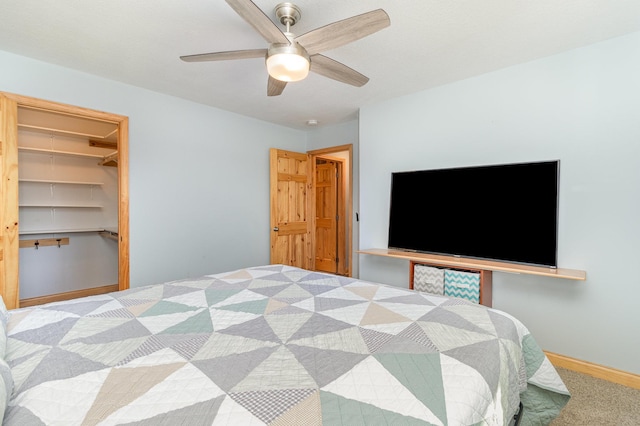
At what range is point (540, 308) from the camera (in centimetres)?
258

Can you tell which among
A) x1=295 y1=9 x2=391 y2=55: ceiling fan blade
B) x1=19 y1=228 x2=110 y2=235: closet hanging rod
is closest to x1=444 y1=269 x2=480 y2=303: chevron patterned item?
x1=295 y1=9 x2=391 y2=55: ceiling fan blade

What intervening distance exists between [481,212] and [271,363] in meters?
2.44

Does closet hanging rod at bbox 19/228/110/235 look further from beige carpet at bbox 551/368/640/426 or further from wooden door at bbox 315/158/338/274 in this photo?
beige carpet at bbox 551/368/640/426

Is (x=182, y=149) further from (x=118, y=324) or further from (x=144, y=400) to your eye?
(x=144, y=400)

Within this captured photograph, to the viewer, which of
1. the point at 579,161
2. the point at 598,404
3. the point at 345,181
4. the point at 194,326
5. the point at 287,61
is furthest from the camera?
the point at 345,181

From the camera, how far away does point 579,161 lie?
94.5 inches

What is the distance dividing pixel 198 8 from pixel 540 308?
11.4 ft

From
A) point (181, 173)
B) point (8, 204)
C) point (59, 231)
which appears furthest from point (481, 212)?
point (59, 231)

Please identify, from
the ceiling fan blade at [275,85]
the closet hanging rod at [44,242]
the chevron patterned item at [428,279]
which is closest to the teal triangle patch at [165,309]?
the ceiling fan blade at [275,85]

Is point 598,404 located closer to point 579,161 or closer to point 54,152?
point 579,161

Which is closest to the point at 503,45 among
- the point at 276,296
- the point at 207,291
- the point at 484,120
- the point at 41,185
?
the point at 484,120

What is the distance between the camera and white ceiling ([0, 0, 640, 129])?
190 cm

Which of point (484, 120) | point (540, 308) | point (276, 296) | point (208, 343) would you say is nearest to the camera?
point (208, 343)

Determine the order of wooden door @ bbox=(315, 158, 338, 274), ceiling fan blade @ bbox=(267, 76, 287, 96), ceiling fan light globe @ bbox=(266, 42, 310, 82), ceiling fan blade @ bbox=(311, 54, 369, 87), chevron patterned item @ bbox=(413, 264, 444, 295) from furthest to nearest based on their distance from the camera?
wooden door @ bbox=(315, 158, 338, 274) < chevron patterned item @ bbox=(413, 264, 444, 295) < ceiling fan blade @ bbox=(267, 76, 287, 96) < ceiling fan blade @ bbox=(311, 54, 369, 87) < ceiling fan light globe @ bbox=(266, 42, 310, 82)
